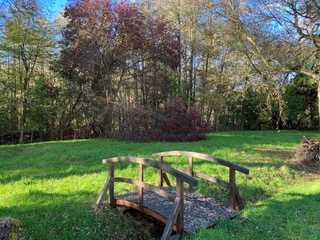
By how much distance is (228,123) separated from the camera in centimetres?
2328

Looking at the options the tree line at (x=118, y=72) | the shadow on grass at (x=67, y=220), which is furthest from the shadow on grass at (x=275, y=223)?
the tree line at (x=118, y=72)

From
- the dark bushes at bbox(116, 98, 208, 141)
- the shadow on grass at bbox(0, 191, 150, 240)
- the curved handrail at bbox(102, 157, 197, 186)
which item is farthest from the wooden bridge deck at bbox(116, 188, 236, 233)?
the dark bushes at bbox(116, 98, 208, 141)

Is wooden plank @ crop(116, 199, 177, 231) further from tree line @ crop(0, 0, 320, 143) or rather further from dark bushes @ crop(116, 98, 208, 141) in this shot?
dark bushes @ crop(116, 98, 208, 141)

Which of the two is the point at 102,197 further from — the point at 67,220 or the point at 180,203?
the point at 180,203

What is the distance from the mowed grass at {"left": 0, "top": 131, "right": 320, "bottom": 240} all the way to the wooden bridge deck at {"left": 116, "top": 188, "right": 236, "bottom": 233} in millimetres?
250

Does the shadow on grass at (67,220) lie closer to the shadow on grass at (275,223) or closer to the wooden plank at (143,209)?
the wooden plank at (143,209)

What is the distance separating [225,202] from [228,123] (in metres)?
17.4

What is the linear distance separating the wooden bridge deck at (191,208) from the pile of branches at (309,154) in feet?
15.2

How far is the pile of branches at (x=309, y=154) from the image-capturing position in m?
9.66

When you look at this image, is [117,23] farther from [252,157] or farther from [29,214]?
[29,214]

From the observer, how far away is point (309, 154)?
386 inches

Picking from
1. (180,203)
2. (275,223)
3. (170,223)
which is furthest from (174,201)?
(275,223)

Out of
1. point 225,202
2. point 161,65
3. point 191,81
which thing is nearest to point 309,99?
point 191,81

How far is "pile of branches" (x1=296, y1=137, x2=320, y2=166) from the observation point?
31.7 feet
